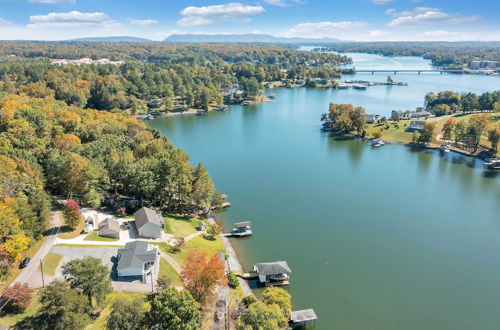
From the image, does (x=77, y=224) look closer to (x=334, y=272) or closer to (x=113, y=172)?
(x=113, y=172)

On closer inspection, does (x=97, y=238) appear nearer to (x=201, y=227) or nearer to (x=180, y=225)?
(x=180, y=225)

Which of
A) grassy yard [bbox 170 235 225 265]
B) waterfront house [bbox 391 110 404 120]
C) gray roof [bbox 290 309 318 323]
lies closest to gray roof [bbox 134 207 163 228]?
grassy yard [bbox 170 235 225 265]

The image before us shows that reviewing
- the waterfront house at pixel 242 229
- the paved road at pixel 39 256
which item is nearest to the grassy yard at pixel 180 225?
the waterfront house at pixel 242 229

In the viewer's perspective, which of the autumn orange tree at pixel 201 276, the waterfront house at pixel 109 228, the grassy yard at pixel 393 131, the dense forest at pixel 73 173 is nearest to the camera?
the autumn orange tree at pixel 201 276

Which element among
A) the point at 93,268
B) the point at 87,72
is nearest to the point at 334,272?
the point at 93,268

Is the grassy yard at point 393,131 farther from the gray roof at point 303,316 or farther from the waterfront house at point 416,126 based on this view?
the gray roof at point 303,316

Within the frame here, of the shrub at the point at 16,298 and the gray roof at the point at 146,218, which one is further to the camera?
the gray roof at the point at 146,218

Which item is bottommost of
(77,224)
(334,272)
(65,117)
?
(334,272)
